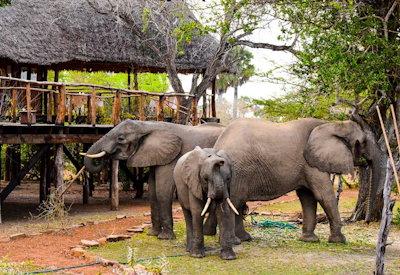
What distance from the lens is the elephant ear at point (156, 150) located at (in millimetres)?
13016

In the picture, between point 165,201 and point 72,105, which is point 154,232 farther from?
point 72,105

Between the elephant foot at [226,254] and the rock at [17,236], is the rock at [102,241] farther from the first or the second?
the elephant foot at [226,254]

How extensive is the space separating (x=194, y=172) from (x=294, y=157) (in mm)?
2454

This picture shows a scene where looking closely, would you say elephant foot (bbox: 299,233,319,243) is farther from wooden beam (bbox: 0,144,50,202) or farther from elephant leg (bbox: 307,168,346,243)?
wooden beam (bbox: 0,144,50,202)

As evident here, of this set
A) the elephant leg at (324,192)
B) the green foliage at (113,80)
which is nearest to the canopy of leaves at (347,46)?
the elephant leg at (324,192)

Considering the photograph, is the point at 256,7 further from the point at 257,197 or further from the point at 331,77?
the point at 257,197

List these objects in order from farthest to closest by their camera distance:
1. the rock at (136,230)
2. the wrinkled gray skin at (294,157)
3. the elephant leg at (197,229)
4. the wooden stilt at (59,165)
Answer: the wooden stilt at (59,165) → the rock at (136,230) → the wrinkled gray skin at (294,157) → the elephant leg at (197,229)

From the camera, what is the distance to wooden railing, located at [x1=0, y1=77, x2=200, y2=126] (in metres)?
14.7

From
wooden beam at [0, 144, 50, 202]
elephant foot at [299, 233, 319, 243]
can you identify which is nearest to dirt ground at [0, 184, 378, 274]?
wooden beam at [0, 144, 50, 202]

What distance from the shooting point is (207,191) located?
10383 mm

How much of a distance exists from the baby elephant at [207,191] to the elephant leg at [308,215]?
252cm

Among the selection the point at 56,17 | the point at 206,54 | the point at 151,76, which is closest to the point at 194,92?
the point at 206,54

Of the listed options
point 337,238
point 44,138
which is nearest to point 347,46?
point 337,238

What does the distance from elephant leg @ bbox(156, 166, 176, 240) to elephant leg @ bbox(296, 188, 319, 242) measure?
2.36 m
